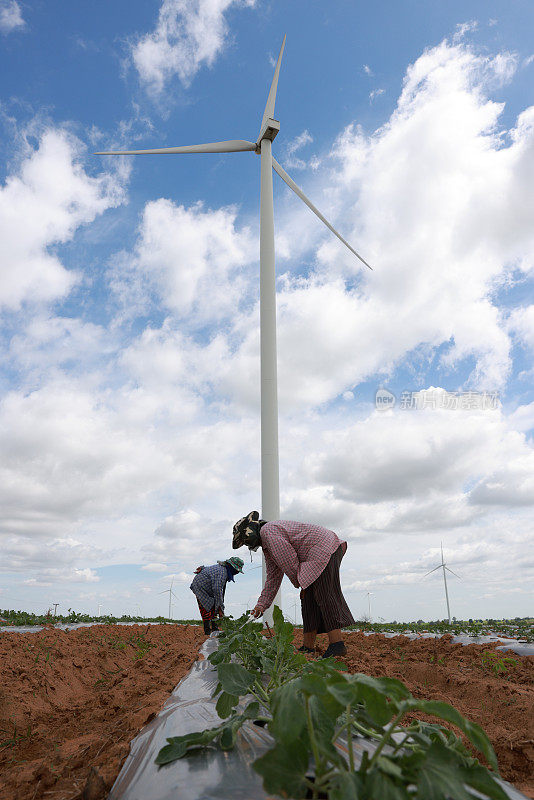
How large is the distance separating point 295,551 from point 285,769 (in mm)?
4767

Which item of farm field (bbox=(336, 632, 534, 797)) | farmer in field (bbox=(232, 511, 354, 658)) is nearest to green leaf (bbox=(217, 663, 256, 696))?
farm field (bbox=(336, 632, 534, 797))

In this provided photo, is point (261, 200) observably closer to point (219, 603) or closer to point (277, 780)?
point (219, 603)

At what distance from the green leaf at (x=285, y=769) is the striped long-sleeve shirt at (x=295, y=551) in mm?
4453

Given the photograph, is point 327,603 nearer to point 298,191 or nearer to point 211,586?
point 211,586

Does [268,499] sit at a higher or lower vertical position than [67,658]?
higher

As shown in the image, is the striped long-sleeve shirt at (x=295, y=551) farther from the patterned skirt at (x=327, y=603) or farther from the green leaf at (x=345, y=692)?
the green leaf at (x=345, y=692)

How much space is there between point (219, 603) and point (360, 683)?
845cm

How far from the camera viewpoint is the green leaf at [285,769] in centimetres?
139

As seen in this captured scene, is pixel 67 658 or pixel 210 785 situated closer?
pixel 210 785

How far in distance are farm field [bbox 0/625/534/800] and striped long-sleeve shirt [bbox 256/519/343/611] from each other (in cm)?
103

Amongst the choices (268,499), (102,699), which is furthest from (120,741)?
(268,499)

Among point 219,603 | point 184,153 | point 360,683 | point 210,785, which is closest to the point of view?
point 360,683

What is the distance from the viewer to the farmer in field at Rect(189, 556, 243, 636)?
9062mm

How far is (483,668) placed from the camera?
242 inches
